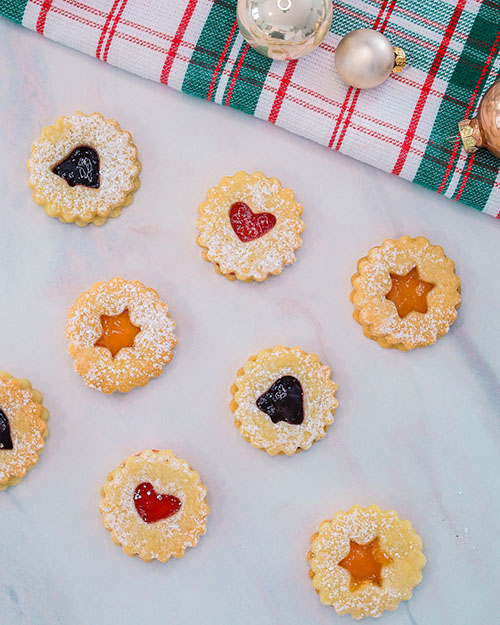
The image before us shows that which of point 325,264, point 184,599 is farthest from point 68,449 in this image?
point 325,264

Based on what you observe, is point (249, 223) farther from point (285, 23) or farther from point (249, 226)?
point (285, 23)

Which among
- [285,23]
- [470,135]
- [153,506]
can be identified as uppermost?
[285,23]

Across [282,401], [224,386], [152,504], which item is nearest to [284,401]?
[282,401]

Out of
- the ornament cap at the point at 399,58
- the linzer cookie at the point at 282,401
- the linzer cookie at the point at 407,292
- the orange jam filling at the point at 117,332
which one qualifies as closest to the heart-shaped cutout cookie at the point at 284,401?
the linzer cookie at the point at 282,401

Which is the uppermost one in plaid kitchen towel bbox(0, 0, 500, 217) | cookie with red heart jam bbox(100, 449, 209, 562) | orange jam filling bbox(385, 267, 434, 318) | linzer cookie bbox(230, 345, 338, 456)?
plaid kitchen towel bbox(0, 0, 500, 217)

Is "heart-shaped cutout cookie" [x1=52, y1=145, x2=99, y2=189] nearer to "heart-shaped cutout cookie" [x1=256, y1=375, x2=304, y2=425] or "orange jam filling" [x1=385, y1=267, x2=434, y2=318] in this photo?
"heart-shaped cutout cookie" [x1=256, y1=375, x2=304, y2=425]

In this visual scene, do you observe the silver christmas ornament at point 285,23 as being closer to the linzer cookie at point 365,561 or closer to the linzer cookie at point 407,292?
the linzer cookie at point 407,292

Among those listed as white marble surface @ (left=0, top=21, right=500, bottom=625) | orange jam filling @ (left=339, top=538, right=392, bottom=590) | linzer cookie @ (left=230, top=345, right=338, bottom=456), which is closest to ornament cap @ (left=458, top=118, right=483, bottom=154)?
white marble surface @ (left=0, top=21, right=500, bottom=625)
